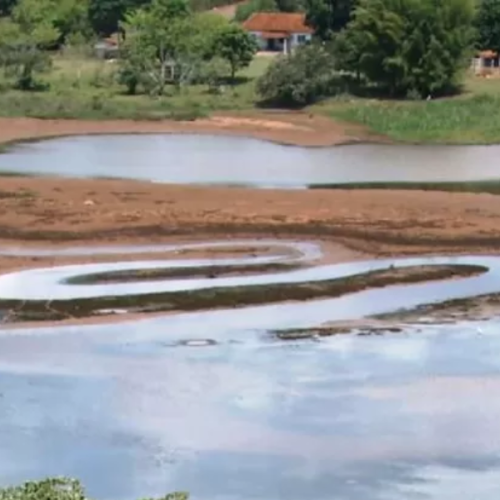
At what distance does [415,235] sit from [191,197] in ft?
20.5

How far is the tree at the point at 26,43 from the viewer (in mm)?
58875

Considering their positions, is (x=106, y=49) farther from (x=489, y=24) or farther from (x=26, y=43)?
(x=489, y=24)

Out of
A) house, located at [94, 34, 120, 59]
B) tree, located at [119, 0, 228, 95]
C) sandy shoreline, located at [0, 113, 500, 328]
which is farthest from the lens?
house, located at [94, 34, 120, 59]

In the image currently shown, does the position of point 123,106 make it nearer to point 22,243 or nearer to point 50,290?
point 22,243

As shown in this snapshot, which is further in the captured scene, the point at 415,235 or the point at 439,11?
the point at 439,11

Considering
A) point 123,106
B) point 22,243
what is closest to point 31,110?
point 123,106

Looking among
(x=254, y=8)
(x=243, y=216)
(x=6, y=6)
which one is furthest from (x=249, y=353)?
(x=254, y=8)

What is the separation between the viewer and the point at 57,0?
257ft

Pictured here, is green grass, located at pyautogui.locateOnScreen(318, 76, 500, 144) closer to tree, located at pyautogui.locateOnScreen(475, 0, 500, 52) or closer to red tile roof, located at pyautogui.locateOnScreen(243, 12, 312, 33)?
tree, located at pyautogui.locateOnScreen(475, 0, 500, 52)

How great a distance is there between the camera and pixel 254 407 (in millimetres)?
14859

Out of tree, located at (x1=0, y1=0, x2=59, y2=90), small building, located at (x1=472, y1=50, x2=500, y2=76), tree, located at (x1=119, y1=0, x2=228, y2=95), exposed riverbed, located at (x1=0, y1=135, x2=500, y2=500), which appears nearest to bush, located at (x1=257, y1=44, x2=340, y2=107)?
tree, located at (x1=119, y1=0, x2=228, y2=95)

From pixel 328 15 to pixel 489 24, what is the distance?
859 centimetres

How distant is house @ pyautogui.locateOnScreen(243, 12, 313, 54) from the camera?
7725 cm

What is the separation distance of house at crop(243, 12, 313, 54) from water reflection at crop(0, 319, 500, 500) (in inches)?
2355
